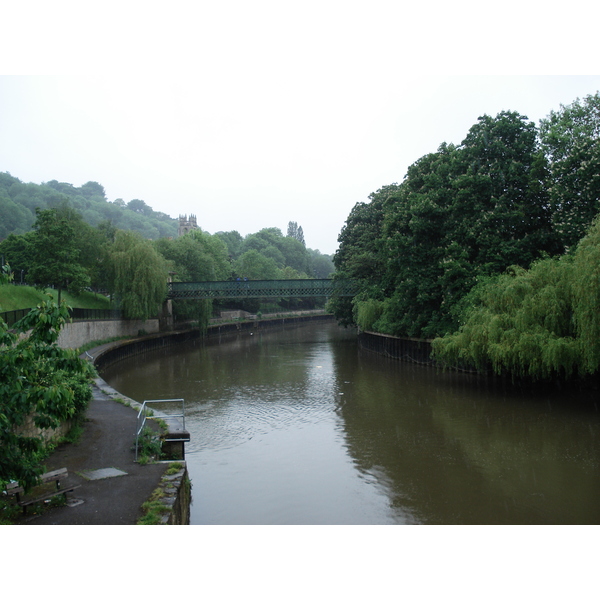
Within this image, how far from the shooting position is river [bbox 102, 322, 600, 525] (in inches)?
452

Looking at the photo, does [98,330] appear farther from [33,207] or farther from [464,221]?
[33,207]

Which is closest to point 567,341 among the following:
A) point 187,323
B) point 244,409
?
point 244,409

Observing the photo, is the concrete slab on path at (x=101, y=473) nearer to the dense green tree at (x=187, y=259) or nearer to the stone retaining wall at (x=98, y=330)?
the stone retaining wall at (x=98, y=330)

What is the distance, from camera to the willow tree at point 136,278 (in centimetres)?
4297

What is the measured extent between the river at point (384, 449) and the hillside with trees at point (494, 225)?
221 centimetres

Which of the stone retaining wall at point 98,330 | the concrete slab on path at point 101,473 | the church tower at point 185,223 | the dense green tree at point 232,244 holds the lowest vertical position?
the concrete slab on path at point 101,473

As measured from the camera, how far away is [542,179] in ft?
85.0

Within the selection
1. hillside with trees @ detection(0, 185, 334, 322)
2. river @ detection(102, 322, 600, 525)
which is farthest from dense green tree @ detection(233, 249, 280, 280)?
river @ detection(102, 322, 600, 525)

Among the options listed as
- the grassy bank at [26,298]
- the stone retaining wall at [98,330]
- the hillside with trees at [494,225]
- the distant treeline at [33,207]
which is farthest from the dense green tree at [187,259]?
the hillside with trees at [494,225]

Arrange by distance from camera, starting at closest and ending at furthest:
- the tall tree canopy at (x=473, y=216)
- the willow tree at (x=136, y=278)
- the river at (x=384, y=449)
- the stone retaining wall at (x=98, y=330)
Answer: the river at (x=384, y=449)
the tall tree canopy at (x=473, y=216)
the stone retaining wall at (x=98, y=330)
the willow tree at (x=136, y=278)

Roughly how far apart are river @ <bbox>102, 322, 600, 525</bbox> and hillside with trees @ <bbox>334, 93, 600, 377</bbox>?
7.26 feet

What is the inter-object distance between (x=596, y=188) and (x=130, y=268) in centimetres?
3291

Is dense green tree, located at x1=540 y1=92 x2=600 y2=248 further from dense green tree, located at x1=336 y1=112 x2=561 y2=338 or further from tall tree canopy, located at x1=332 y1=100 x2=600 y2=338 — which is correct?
dense green tree, located at x1=336 y1=112 x2=561 y2=338

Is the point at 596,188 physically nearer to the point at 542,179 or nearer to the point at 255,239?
the point at 542,179
